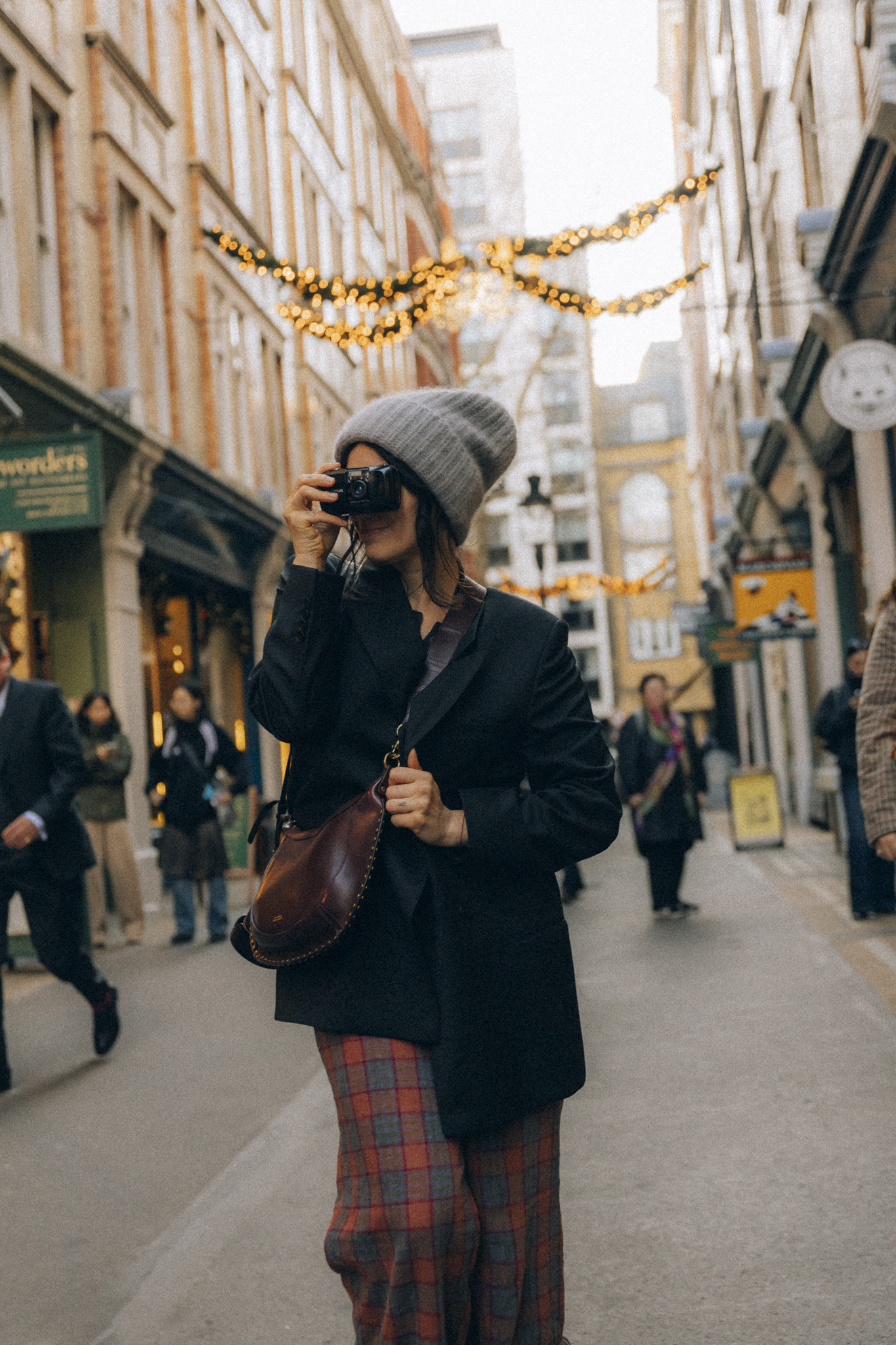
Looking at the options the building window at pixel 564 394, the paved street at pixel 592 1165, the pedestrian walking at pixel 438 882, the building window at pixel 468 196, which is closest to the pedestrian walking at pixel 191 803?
the paved street at pixel 592 1165

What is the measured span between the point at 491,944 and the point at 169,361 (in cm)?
1591

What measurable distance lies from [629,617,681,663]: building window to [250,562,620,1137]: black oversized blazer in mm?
65700

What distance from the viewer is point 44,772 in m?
6.70

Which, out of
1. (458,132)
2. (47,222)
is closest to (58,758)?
(47,222)

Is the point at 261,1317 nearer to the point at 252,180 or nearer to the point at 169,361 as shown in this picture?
the point at 169,361

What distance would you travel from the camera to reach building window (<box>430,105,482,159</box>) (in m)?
75.3

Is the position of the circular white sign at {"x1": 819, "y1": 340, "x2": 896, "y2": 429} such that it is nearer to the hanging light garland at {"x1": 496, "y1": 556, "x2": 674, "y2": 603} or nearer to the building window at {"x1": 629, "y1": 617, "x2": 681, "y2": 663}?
the hanging light garland at {"x1": 496, "y1": 556, "x2": 674, "y2": 603}

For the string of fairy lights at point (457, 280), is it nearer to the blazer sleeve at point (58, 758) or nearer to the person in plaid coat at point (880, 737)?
the blazer sleeve at point (58, 758)

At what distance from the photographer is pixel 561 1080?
2436 mm

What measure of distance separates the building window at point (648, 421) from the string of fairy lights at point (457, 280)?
58.7 m

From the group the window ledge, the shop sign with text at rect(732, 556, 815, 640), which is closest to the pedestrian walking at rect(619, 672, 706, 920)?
the shop sign with text at rect(732, 556, 815, 640)

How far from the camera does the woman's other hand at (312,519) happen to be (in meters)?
2.46

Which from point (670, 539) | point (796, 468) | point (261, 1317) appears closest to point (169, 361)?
point (796, 468)

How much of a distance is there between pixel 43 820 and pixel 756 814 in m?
11.6
